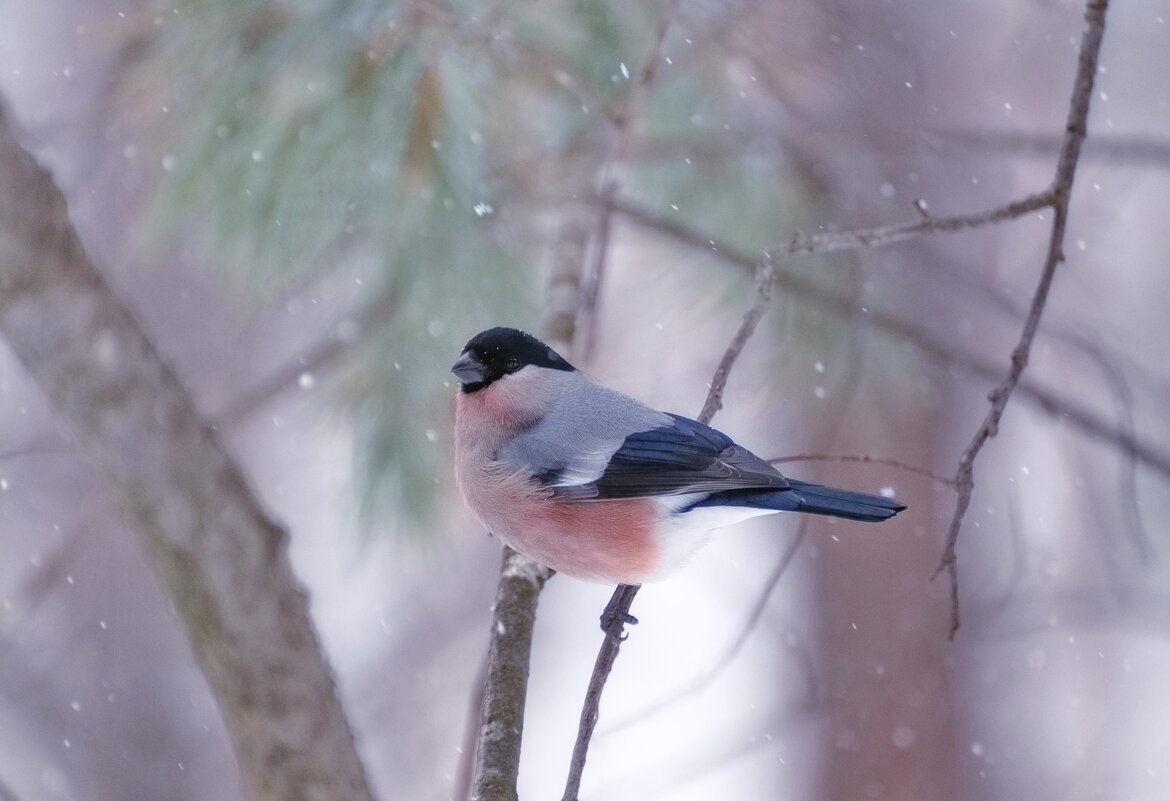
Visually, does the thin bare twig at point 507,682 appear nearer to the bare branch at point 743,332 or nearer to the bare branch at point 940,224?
the bare branch at point 743,332

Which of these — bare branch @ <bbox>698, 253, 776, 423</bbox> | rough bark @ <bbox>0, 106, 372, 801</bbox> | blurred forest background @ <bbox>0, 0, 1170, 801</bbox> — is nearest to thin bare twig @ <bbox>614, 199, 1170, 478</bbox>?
blurred forest background @ <bbox>0, 0, 1170, 801</bbox>

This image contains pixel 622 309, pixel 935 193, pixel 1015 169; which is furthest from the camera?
pixel 1015 169

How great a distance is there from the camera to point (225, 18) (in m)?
2.45

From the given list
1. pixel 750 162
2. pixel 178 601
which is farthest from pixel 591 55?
pixel 178 601

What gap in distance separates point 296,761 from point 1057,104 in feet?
14.1

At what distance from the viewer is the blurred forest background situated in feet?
8.29

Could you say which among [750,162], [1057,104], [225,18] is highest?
[1057,104]

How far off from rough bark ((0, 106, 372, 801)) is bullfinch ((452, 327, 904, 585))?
447 millimetres

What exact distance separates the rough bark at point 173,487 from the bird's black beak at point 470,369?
48cm

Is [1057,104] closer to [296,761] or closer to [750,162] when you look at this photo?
[750,162]

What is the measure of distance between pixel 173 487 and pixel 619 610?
0.86 metres

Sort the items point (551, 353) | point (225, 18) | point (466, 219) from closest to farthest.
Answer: point (551, 353), point (225, 18), point (466, 219)

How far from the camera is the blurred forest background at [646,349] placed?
2.53 meters

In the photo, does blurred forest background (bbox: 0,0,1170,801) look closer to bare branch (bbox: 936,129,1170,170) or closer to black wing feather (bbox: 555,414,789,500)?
bare branch (bbox: 936,129,1170,170)
